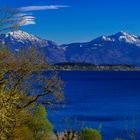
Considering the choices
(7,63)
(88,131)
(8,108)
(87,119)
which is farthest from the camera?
(87,119)

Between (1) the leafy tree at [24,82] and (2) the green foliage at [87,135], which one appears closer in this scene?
(1) the leafy tree at [24,82]

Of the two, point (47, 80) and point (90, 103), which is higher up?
point (47, 80)

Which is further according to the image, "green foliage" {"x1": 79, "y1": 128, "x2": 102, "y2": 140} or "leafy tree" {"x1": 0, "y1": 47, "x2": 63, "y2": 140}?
"green foliage" {"x1": 79, "y1": 128, "x2": 102, "y2": 140}

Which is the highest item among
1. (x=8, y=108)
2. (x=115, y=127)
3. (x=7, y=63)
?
(x=7, y=63)

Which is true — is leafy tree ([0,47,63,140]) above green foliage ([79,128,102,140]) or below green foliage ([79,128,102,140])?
above

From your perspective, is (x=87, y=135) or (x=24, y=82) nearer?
(x=24, y=82)

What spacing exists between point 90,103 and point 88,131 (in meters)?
113

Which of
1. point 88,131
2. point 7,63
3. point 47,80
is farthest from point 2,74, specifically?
point 88,131

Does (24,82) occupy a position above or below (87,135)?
above

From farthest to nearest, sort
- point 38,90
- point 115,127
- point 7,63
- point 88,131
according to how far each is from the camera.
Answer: point 115,127
point 88,131
point 38,90
point 7,63

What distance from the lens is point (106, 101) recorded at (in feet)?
632

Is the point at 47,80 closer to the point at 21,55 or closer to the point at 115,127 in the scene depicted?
the point at 21,55

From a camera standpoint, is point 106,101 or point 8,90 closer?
point 8,90

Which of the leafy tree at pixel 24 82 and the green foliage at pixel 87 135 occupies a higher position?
the leafy tree at pixel 24 82
